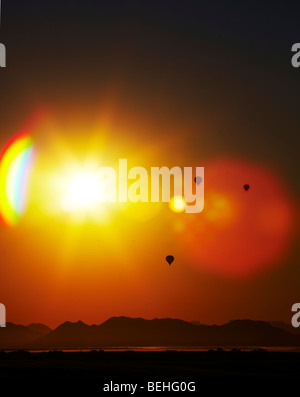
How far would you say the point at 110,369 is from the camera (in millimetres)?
65000

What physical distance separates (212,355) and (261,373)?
3458cm

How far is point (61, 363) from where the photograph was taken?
74125 millimetres
